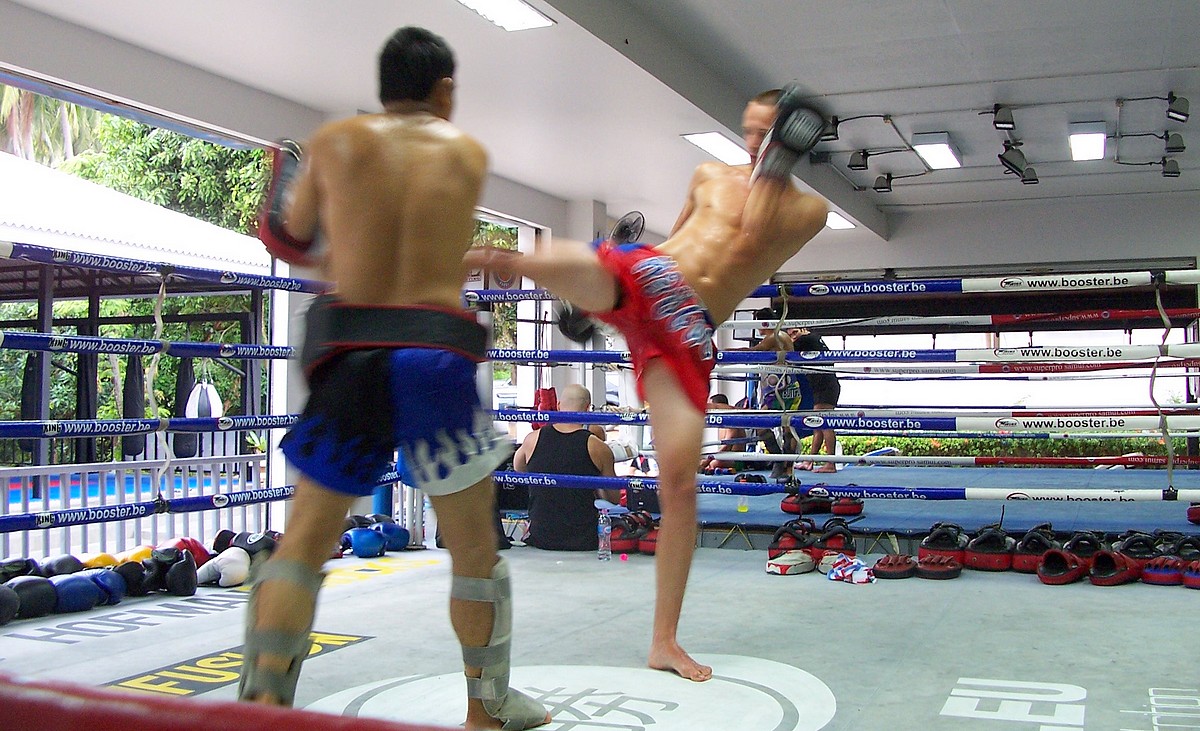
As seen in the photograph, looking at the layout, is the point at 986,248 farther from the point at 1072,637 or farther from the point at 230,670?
the point at 230,670

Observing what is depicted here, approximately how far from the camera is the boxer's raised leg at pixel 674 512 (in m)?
2.33

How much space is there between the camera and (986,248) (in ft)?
38.5

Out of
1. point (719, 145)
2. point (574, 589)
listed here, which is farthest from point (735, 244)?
point (719, 145)

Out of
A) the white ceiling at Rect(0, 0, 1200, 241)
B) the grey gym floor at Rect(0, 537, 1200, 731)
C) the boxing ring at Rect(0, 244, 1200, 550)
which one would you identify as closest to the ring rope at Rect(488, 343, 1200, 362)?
the boxing ring at Rect(0, 244, 1200, 550)

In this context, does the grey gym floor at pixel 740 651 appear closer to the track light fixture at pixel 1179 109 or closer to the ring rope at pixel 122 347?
the ring rope at pixel 122 347

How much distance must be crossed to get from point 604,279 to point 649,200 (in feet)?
25.8

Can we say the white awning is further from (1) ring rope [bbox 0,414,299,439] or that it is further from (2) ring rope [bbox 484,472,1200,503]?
(2) ring rope [bbox 484,472,1200,503]

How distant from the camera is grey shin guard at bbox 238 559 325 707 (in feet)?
4.63

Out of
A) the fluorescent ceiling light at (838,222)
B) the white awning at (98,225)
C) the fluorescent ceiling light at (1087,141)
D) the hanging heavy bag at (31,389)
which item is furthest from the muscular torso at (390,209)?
the fluorescent ceiling light at (838,222)

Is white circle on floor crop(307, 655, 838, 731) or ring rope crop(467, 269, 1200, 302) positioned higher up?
ring rope crop(467, 269, 1200, 302)

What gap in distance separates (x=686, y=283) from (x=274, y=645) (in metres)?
1.46

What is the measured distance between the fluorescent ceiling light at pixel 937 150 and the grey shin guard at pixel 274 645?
26.2ft

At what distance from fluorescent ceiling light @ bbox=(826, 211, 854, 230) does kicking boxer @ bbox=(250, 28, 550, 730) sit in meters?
9.26

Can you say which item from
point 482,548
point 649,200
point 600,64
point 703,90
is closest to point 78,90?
point 600,64
